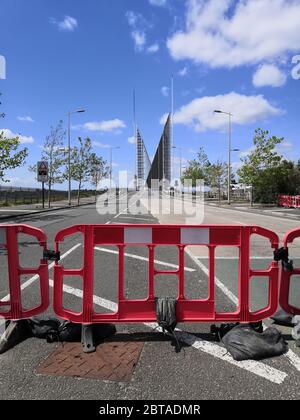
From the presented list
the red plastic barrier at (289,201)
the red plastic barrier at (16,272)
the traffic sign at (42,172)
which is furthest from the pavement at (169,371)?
the red plastic barrier at (289,201)

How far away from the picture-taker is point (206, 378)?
3.53m

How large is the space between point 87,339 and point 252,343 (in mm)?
1733

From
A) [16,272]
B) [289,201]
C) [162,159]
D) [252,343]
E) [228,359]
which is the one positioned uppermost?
[162,159]

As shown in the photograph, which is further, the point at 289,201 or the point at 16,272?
the point at 289,201

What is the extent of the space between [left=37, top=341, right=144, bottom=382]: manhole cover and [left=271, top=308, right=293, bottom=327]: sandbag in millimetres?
1780

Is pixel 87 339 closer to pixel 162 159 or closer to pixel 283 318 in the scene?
pixel 283 318

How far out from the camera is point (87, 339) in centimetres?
427

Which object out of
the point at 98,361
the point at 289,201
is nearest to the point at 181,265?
the point at 98,361

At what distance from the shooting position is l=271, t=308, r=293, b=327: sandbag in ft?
16.0

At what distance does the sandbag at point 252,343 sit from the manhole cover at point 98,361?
960 millimetres

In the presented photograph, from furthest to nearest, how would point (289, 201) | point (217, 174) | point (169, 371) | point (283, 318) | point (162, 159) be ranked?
1. point (162, 159)
2. point (217, 174)
3. point (289, 201)
4. point (283, 318)
5. point (169, 371)

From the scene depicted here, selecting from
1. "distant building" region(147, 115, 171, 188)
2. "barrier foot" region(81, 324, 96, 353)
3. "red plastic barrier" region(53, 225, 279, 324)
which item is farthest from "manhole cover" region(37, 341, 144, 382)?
"distant building" region(147, 115, 171, 188)

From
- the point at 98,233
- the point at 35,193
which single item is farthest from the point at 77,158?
the point at 98,233
